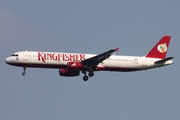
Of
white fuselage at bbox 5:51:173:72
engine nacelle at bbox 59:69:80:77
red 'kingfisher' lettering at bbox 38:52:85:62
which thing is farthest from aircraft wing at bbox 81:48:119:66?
engine nacelle at bbox 59:69:80:77

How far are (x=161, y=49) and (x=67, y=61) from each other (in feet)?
60.1

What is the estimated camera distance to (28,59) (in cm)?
8956

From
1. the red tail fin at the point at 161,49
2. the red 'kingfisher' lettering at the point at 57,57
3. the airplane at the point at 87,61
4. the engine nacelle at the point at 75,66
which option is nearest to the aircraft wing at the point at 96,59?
the airplane at the point at 87,61

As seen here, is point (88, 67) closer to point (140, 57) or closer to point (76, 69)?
point (76, 69)

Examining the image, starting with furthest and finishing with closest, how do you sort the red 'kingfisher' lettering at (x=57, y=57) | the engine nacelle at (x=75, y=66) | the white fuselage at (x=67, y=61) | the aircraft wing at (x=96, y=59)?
the aircraft wing at (x=96, y=59), the engine nacelle at (x=75, y=66), the red 'kingfisher' lettering at (x=57, y=57), the white fuselage at (x=67, y=61)

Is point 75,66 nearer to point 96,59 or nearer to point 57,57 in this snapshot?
point 57,57

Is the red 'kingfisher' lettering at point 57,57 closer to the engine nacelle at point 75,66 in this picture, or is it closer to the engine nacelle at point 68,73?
the engine nacelle at point 75,66

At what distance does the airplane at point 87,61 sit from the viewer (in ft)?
295

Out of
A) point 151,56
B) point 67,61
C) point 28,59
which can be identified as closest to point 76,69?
point 67,61

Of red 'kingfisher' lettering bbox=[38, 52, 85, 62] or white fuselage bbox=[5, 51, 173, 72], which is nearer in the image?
white fuselage bbox=[5, 51, 173, 72]

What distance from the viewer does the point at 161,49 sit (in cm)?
10025

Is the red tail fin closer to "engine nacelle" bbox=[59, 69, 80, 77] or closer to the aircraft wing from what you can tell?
the aircraft wing

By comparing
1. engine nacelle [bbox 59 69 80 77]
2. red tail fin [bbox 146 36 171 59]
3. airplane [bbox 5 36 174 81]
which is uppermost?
red tail fin [bbox 146 36 171 59]

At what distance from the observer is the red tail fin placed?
325ft
